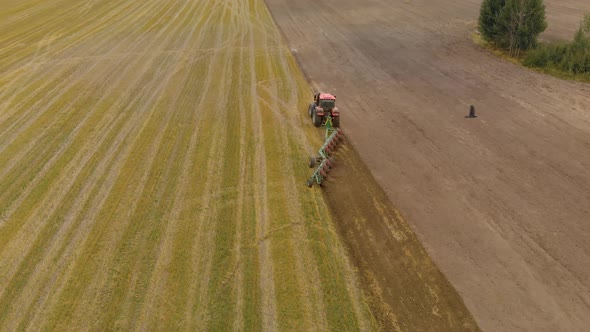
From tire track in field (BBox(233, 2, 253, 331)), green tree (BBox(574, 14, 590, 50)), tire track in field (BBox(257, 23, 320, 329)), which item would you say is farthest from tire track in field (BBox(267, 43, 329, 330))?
green tree (BBox(574, 14, 590, 50))

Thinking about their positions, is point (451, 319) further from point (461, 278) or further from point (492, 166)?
point (492, 166)

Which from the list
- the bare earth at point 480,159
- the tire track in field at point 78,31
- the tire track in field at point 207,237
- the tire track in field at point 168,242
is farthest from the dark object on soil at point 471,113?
the tire track in field at point 78,31

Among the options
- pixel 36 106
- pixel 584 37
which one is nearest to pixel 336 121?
pixel 36 106

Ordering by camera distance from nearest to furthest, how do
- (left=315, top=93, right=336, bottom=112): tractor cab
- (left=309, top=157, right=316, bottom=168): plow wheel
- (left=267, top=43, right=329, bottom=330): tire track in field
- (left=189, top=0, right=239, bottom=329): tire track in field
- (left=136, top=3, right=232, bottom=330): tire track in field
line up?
(left=267, top=43, right=329, bottom=330): tire track in field → (left=189, top=0, right=239, bottom=329): tire track in field → (left=136, top=3, right=232, bottom=330): tire track in field → (left=309, top=157, right=316, bottom=168): plow wheel → (left=315, top=93, right=336, bottom=112): tractor cab

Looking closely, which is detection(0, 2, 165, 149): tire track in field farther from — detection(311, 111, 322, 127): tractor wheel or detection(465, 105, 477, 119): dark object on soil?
detection(465, 105, 477, 119): dark object on soil

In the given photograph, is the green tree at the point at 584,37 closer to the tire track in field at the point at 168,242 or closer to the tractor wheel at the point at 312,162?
the tractor wheel at the point at 312,162

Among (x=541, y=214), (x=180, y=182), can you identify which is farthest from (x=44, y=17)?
(x=541, y=214)

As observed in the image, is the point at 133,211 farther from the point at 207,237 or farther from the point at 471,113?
the point at 471,113
